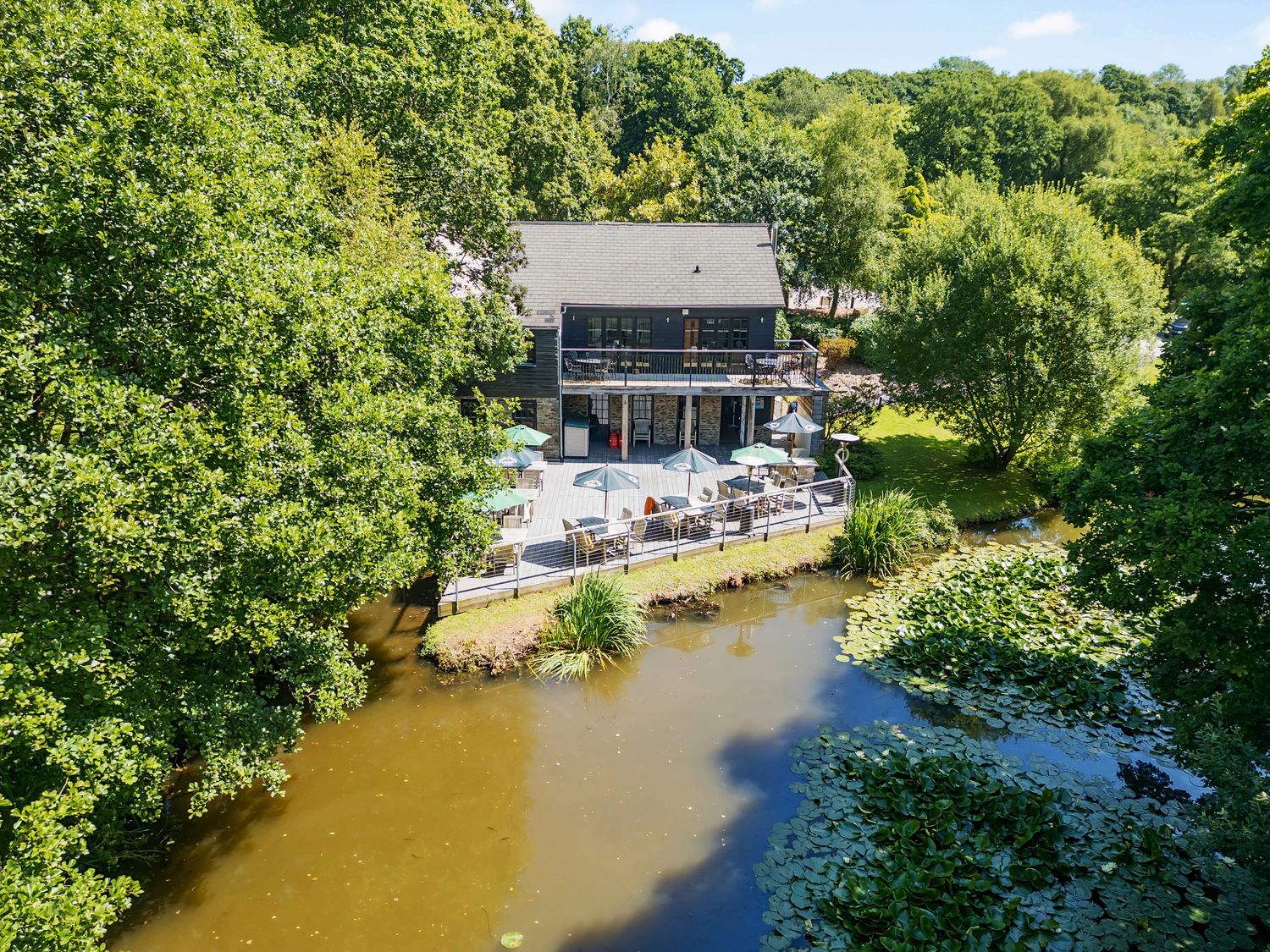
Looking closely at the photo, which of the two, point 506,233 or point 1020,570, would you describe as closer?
point 1020,570

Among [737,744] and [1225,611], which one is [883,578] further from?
[1225,611]

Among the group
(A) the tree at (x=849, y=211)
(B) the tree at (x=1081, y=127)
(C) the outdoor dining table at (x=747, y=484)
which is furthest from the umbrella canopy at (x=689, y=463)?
(B) the tree at (x=1081, y=127)

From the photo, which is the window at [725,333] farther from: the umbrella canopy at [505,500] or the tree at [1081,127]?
the tree at [1081,127]

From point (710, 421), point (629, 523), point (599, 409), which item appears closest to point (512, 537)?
point (629, 523)

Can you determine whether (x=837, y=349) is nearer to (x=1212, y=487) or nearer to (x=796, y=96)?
(x=1212, y=487)

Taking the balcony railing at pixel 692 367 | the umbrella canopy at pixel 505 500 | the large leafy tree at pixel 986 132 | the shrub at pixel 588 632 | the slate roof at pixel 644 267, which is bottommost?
the shrub at pixel 588 632

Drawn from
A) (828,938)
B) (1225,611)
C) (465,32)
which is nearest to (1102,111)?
(465,32)
